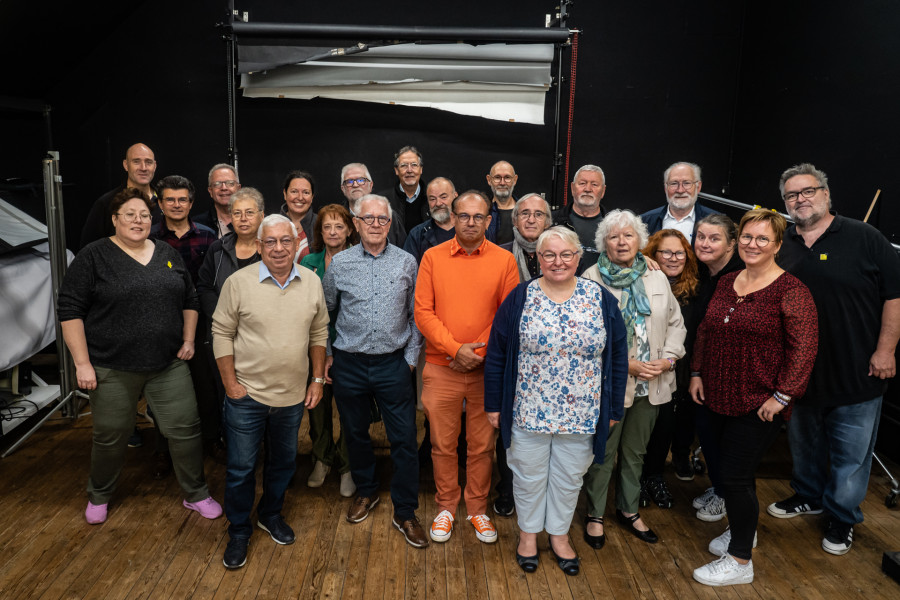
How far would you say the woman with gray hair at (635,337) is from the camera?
2.66 m

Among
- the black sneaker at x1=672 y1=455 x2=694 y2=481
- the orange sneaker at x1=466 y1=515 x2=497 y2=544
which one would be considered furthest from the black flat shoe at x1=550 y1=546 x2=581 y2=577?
the black sneaker at x1=672 y1=455 x2=694 y2=481

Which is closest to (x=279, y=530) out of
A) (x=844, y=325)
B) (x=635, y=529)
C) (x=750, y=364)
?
(x=635, y=529)

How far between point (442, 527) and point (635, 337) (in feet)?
4.02

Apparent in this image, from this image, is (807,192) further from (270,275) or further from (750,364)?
(270,275)

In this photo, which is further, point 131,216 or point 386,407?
point 386,407

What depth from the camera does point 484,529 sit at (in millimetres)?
2855

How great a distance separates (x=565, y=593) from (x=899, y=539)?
1.68 metres

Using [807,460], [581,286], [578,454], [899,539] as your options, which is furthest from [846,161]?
[578,454]

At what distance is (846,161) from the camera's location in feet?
12.9

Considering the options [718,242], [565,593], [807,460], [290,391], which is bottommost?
[565,593]

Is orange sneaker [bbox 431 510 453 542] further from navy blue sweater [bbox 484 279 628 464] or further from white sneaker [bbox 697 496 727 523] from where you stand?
white sneaker [bbox 697 496 727 523]

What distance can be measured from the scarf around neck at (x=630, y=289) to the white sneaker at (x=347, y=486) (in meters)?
1.60

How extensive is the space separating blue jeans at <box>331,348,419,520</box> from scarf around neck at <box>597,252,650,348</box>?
990 mm

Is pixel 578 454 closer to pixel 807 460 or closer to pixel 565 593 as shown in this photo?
pixel 565 593
